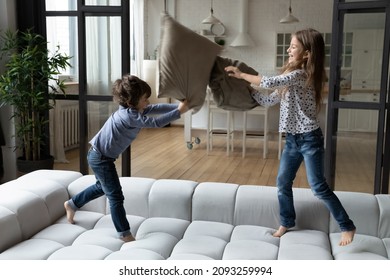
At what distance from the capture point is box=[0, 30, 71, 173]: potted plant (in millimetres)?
4199

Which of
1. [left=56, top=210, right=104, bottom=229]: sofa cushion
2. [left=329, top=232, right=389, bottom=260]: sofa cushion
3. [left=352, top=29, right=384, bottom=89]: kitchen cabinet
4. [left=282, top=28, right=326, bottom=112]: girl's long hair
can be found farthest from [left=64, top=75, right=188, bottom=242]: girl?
[left=352, top=29, right=384, bottom=89]: kitchen cabinet

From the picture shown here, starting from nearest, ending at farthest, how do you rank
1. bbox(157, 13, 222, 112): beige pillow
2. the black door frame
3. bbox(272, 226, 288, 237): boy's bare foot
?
bbox(157, 13, 222, 112): beige pillow < bbox(272, 226, 288, 237): boy's bare foot < the black door frame

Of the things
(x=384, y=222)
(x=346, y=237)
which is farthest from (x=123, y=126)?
(x=384, y=222)

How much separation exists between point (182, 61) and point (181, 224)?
0.98m

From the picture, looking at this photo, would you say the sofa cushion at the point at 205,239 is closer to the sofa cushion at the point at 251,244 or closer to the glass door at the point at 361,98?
the sofa cushion at the point at 251,244

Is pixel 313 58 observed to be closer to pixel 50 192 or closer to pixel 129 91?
pixel 129 91

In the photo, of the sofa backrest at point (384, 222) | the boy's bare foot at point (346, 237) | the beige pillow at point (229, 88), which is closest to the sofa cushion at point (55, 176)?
the beige pillow at point (229, 88)

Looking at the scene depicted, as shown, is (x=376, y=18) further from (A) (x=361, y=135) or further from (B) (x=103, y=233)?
(B) (x=103, y=233)

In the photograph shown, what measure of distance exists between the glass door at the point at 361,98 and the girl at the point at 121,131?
1.71 metres

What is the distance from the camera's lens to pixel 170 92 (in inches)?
87.4

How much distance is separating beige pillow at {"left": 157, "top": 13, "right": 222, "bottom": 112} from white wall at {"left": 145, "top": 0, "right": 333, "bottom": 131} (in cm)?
693

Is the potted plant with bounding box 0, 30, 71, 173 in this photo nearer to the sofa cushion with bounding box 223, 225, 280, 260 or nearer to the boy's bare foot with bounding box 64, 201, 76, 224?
the boy's bare foot with bounding box 64, 201, 76, 224
